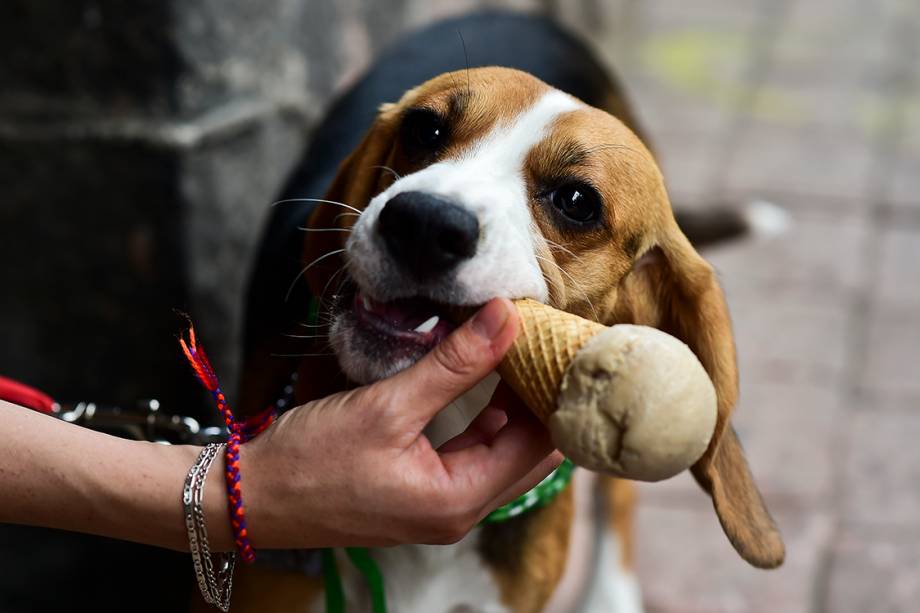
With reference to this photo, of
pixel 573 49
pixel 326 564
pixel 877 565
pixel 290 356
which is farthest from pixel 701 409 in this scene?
pixel 573 49

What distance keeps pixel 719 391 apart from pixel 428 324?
20.6 inches

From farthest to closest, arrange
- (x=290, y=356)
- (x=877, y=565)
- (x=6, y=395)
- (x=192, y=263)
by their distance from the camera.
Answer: (x=192, y=263) → (x=877, y=565) → (x=290, y=356) → (x=6, y=395)

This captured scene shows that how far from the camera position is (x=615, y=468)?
141cm

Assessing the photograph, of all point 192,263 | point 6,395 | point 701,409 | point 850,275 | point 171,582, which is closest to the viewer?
point 701,409

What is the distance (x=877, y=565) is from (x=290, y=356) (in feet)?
5.49

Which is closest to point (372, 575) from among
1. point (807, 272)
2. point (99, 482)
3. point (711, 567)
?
point (99, 482)

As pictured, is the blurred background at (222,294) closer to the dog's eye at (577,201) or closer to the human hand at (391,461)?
the human hand at (391,461)

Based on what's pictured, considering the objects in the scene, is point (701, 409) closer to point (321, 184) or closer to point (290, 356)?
point (290, 356)

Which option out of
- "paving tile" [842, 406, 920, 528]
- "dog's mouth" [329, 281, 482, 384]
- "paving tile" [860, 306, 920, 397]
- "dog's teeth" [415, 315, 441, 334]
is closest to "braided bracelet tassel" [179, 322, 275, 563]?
"dog's mouth" [329, 281, 482, 384]

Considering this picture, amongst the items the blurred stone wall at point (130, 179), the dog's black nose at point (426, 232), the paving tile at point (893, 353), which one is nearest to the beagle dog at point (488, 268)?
the dog's black nose at point (426, 232)

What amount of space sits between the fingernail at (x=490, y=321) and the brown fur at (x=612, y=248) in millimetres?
326

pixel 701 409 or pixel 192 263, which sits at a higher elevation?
pixel 701 409

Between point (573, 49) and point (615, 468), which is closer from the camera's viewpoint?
point (615, 468)

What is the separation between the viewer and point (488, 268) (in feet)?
5.25
